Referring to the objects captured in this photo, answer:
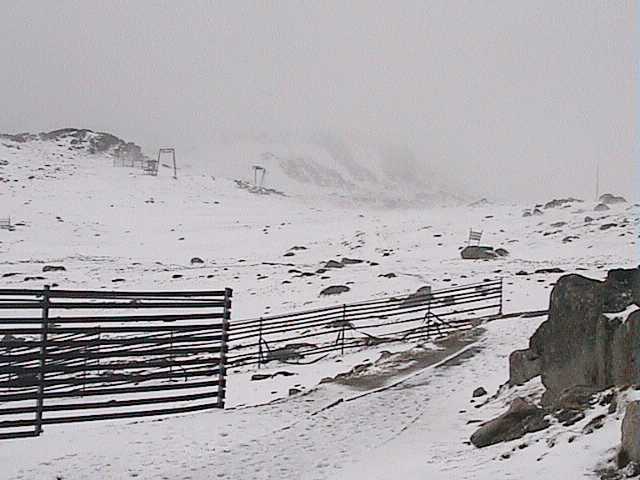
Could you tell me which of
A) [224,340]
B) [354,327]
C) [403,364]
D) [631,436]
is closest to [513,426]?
[631,436]

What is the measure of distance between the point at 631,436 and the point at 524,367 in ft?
15.5

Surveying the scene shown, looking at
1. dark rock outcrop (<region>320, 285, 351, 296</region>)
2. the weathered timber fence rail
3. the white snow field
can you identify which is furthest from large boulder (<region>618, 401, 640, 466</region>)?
dark rock outcrop (<region>320, 285, 351, 296</region>)

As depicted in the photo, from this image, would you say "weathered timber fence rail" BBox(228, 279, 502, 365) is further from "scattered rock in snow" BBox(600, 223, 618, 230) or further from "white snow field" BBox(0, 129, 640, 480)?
"scattered rock in snow" BBox(600, 223, 618, 230)

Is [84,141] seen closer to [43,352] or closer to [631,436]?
[43,352]

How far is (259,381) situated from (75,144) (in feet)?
343

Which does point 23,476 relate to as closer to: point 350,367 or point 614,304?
point 614,304

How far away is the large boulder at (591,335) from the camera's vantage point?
25.5ft

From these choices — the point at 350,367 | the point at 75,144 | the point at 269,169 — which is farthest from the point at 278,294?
the point at 269,169

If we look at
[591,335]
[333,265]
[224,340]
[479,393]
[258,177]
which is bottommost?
[479,393]

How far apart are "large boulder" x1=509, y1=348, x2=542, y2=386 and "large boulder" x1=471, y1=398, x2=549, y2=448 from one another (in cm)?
201

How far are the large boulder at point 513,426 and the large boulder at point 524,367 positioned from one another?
6.61 feet

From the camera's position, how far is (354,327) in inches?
862

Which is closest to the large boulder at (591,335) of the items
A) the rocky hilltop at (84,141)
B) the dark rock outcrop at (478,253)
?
the dark rock outcrop at (478,253)

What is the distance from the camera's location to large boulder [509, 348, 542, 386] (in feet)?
34.1
